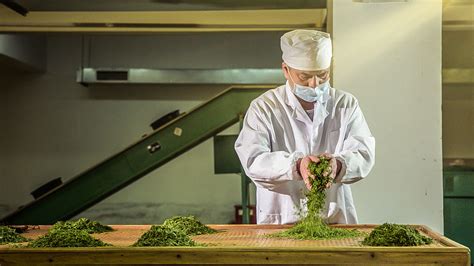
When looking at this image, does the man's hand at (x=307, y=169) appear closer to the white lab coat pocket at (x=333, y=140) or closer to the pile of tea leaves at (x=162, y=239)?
the white lab coat pocket at (x=333, y=140)

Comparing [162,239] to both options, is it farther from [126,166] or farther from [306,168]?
[126,166]

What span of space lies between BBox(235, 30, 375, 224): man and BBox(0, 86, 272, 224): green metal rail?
3.19m

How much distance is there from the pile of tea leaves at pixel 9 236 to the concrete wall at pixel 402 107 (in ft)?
6.40

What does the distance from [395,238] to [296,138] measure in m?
1.10

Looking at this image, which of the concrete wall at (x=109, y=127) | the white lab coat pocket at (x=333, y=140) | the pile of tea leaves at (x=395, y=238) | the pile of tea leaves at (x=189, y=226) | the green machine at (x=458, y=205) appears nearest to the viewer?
the pile of tea leaves at (x=395, y=238)

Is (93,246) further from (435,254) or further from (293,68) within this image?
(293,68)

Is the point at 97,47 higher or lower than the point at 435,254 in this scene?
higher

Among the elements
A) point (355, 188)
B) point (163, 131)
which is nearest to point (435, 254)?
point (355, 188)

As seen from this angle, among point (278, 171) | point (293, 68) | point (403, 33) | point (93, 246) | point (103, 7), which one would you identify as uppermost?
point (103, 7)

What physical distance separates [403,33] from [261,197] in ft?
4.24

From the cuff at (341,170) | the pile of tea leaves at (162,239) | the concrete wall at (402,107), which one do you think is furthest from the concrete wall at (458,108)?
the pile of tea leaves at (162,239)

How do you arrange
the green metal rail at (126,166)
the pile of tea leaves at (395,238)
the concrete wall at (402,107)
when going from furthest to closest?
Result: the green metal rail at (126,166)
the concrete wall at (402,107)
the pile of tea leaves at (395,238)

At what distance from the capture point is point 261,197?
Answer: 3.46 m

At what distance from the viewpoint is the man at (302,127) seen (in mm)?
3197
